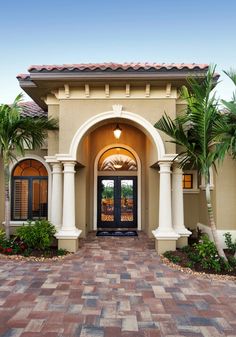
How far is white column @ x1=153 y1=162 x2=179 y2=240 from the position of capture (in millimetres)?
7102

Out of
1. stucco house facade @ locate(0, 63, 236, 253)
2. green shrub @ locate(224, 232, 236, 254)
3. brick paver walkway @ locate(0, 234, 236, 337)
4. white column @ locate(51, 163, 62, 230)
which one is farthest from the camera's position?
white column @ locate(51, 163, 62, 230)

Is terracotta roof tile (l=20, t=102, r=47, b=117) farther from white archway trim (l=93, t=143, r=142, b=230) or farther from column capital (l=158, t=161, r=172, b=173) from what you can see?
column capital (l=158, t=161, r=172, b=173)

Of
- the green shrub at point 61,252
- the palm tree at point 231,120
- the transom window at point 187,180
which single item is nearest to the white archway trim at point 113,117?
the palm tree at point 231,120

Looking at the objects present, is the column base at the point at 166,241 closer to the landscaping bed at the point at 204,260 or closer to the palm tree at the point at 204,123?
the landscaping bed at the point at 204,260

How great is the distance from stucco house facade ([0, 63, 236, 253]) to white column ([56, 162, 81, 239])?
0.03 m

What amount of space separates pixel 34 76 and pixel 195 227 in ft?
25.6

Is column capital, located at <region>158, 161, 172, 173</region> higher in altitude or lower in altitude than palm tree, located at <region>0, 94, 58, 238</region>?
lower

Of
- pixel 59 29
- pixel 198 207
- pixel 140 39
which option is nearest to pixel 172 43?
pixel 140 39

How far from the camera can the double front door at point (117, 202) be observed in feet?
35.8

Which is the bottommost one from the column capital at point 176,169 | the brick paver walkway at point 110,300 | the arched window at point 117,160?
the brick paver walkway at point 110,300

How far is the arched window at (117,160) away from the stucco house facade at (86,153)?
1332mm

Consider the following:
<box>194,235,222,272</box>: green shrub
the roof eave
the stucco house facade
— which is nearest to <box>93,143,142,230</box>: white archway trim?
the stucco house facade

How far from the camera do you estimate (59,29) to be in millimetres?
11391

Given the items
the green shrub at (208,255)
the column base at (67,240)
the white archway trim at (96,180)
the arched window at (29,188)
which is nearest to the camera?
the green shrub at (208,255)
